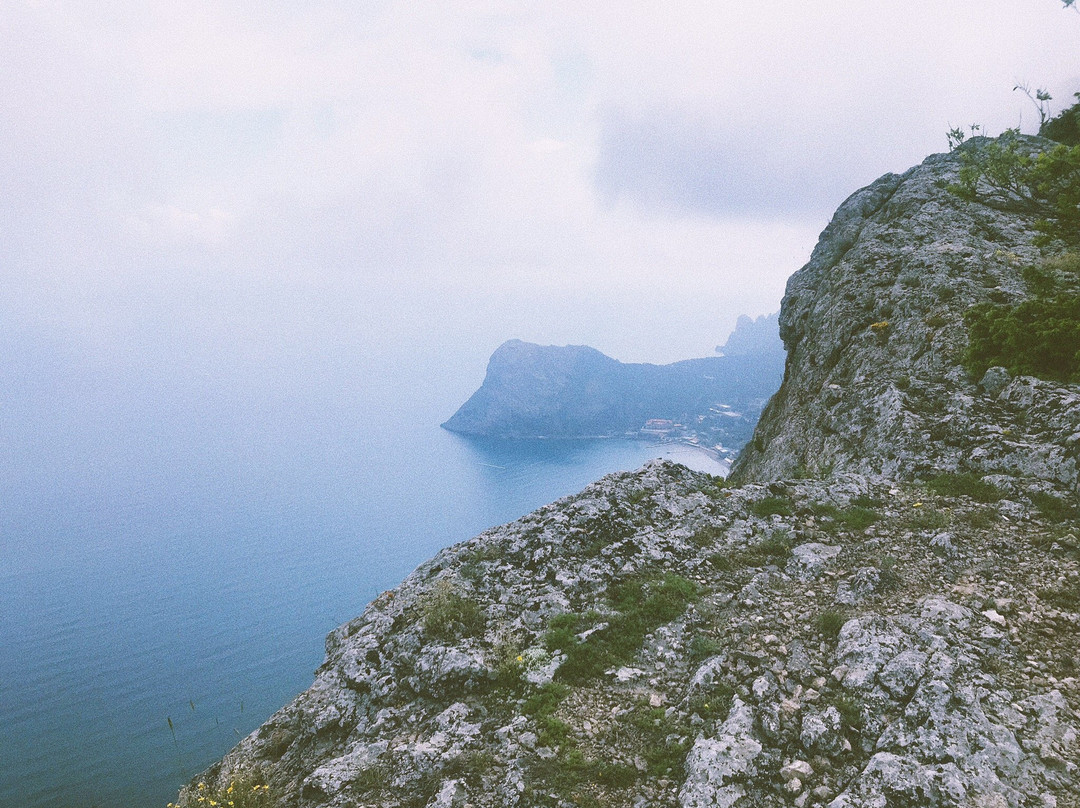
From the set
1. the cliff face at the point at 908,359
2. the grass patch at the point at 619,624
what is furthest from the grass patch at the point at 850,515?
the grass patch at the point at 619,624

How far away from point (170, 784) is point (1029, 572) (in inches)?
3676

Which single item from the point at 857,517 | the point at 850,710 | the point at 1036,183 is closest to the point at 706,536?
the point at 857,517

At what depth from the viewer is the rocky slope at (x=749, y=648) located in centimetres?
785

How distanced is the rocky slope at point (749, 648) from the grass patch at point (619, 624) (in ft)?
0.17

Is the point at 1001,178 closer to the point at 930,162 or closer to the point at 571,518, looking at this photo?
the point at 930,162

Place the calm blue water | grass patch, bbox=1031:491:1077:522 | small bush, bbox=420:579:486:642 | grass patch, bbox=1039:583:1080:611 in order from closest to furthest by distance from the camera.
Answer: grass patch, bbox=1039:583:1080:611
small bush, bbox=420:579:486:642
grass patch, bbox=1031:491:1077:522
the calm blue water

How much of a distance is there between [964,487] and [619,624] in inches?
498

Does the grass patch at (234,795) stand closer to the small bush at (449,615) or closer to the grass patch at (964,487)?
the small bush at (449,615)

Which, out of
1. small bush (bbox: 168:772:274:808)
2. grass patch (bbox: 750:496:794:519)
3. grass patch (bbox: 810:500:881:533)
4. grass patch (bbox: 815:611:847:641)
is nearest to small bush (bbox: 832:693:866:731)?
grass patch (bbox: 815:611:847:641)

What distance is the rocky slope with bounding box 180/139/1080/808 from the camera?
25.7 ft

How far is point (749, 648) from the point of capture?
35.0 ft

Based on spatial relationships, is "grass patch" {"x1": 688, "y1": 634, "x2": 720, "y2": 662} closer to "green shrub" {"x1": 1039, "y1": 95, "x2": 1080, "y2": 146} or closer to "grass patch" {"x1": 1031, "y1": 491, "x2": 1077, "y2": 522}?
"grass patch" {"x1": 1031, "y1": 491, "x2": 1077, "y2": 522}

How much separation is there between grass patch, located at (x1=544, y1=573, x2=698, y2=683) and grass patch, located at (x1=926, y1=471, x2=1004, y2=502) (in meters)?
9.64

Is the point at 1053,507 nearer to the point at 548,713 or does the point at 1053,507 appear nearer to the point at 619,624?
the point at 619,624
